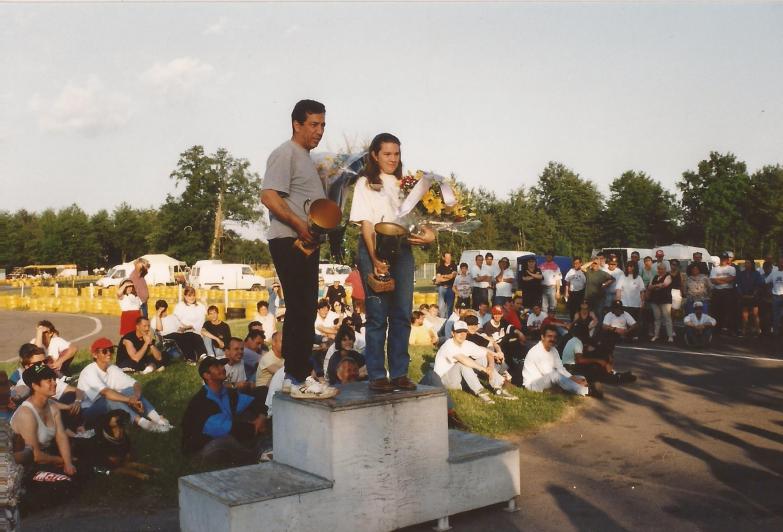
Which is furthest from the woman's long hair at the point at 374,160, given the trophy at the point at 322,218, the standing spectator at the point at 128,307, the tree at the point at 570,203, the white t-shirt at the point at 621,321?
the tree at the point at 570,203

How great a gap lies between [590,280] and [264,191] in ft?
44.2

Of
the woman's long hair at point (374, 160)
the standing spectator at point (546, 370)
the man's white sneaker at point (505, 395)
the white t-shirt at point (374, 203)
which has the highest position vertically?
the woman's long hair at point (374, 160)

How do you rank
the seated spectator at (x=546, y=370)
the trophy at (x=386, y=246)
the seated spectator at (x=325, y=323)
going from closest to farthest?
the trophy at (x=386, y=246), the seated spectator at (x=546, y=370), the seated spectator at (x=325, y=323)

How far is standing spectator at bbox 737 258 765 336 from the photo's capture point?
55.7ft

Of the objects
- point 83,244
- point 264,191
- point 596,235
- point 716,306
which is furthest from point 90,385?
point 83,244

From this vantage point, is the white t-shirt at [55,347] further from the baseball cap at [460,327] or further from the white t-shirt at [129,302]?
the baseball cap at [460,327]

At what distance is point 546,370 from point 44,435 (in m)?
7.29

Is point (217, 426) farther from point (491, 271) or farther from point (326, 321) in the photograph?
point (491, 271)

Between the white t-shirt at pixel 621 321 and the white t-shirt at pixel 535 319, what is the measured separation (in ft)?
4.55

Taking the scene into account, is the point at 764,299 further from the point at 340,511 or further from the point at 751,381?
the point at 340,511

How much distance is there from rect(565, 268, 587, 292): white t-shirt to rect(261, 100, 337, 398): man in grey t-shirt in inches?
518

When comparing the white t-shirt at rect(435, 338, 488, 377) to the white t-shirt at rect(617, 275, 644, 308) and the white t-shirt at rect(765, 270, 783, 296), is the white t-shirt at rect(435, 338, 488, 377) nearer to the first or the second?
the white t-shirt at rect(617, 275, 644, 308)

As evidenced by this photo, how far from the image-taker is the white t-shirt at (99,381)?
886cm

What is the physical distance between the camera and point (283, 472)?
16.7ft
